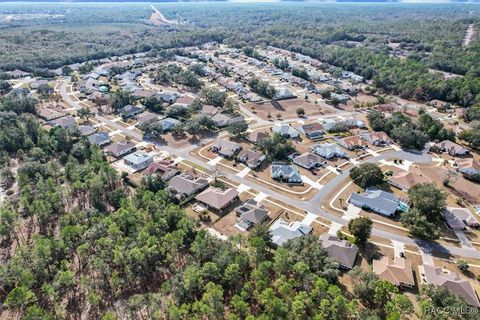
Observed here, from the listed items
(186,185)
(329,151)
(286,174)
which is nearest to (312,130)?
(329,151)

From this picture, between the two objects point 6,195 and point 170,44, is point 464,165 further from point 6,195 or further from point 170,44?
point 170,44

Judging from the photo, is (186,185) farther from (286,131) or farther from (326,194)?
(286,131)

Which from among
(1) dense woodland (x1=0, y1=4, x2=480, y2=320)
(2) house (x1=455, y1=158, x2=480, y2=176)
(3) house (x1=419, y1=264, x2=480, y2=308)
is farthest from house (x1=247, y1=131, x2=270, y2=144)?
(3) house (x1=419, y1=264, x2=480, y2=308)

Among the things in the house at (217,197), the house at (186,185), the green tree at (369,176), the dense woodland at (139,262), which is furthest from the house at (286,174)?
the house at (186,185)

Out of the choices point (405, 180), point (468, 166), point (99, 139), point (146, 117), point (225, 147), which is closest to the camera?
point (405, 180)

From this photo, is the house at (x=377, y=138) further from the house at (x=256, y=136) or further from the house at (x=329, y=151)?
the house at (x=256, y=136)

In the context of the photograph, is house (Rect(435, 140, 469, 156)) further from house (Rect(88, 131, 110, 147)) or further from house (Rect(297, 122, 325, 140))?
house (Rect(88, 131, 110, 147))
